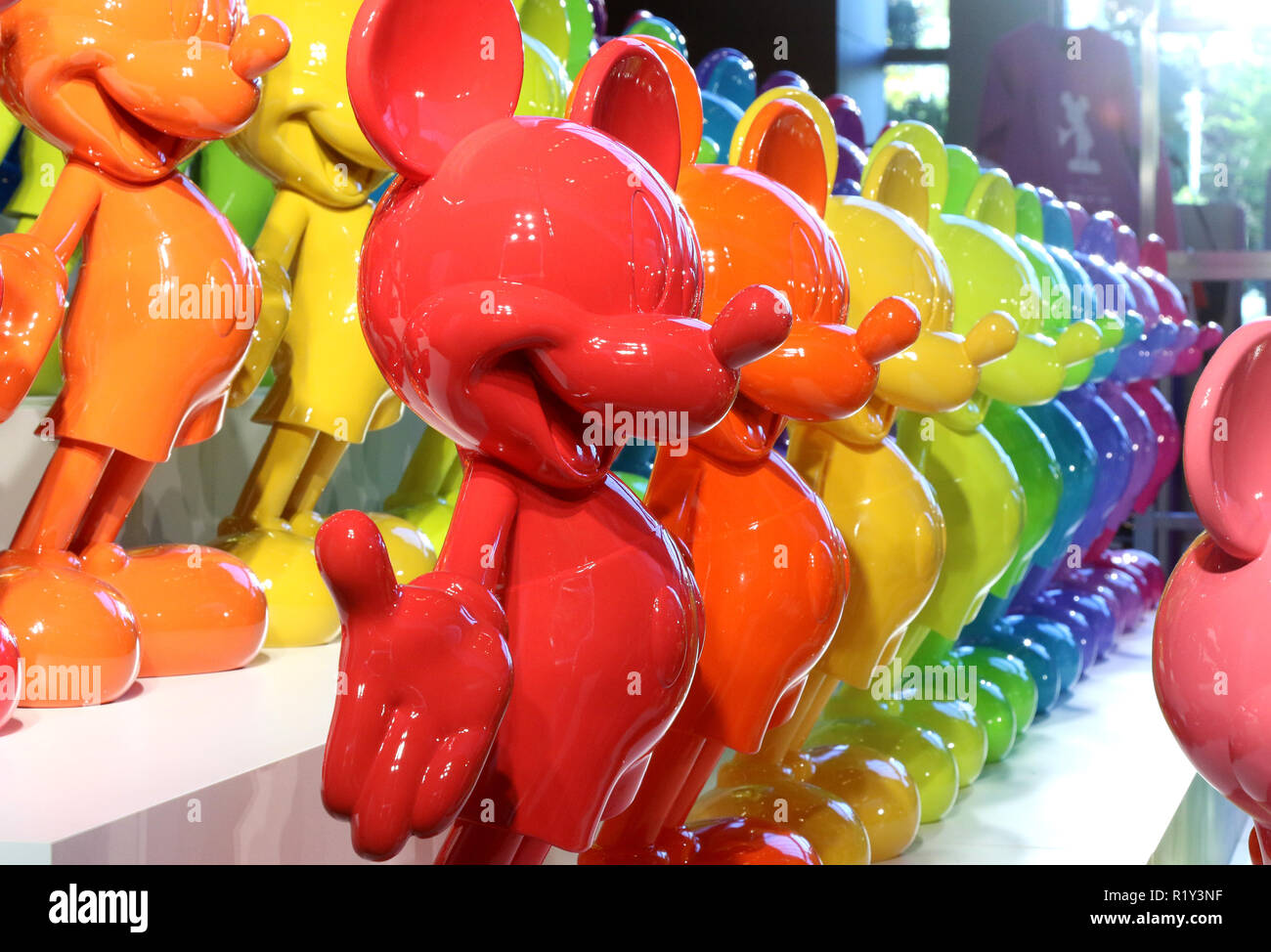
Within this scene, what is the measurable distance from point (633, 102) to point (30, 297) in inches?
17.4

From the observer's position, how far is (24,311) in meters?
0.99

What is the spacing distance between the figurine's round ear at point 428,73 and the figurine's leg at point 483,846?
350 millimetres

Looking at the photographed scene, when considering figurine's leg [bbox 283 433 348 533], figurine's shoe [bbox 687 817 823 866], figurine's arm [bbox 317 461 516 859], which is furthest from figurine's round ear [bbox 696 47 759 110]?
figurine's arm [bbox 317 461 516 859]

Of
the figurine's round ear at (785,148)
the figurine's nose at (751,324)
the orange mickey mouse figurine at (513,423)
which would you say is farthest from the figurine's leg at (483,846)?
the figurine's round ear at (785,148)

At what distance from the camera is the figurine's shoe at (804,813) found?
115cm

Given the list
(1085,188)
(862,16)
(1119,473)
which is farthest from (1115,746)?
(862,16)

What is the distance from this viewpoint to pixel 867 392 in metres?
0.91

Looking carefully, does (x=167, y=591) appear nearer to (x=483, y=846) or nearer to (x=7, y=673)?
(x=7, y=673)

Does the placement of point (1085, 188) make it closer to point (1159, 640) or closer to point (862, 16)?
point (862, 16)

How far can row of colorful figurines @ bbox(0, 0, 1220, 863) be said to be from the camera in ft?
2.31

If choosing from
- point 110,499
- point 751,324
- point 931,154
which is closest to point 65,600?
point 110,499

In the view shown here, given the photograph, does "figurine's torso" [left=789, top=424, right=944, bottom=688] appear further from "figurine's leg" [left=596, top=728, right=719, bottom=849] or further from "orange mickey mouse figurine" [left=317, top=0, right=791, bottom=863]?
"orange mickey mouse figurine" [left=317, top=0, right=791, bottom=863]

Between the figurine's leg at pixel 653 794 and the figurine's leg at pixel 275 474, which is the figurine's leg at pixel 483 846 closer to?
the figurine's leg at pixel 653 794
